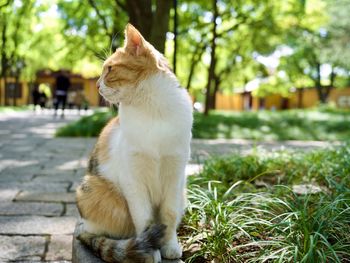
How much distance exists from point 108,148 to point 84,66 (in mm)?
21395

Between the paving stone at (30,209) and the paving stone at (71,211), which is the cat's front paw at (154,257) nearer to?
the paving stone at (71,211)

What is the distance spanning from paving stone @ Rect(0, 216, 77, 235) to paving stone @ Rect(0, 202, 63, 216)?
0.11 metres

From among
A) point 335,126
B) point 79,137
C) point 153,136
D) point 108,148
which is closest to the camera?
point 153,136

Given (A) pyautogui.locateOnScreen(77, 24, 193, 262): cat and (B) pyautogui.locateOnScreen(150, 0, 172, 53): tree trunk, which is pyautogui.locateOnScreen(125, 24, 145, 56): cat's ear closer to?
(A) pyautogui.locateOnScreen(77, 24, 193, 262): cat

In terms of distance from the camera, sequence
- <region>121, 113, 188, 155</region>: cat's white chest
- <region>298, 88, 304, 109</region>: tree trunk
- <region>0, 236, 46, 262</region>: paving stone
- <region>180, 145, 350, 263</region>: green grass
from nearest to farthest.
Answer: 1. <region>180, 145, 350, 263</region>: green grass
2. <region>121, 113, 188, 155</region>: cat's white chest
3. <region>0, 236, 46, 262</region>: paving stone
4. <region>298, 88, 304, 109</region>: tree trunk

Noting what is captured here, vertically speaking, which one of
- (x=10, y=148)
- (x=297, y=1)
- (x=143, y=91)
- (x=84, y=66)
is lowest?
(x=10, y=148)

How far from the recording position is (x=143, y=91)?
6.92 ft

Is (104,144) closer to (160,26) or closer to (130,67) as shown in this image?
(130,67)

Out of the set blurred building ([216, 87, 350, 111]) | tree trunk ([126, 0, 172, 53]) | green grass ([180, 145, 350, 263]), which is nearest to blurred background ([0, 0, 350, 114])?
tree trunk ([126, 0, 172, 53])

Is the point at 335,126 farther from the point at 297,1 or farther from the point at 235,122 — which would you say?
the point at 297,1

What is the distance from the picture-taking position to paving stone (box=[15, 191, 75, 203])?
401 cm

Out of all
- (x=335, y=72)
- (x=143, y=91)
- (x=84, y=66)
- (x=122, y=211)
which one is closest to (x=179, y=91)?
(x=143, y=91)

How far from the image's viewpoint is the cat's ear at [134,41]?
2064mm

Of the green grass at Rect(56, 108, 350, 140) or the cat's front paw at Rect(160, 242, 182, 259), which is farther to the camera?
the green grass at Rect(56, 108, 350, 140)
